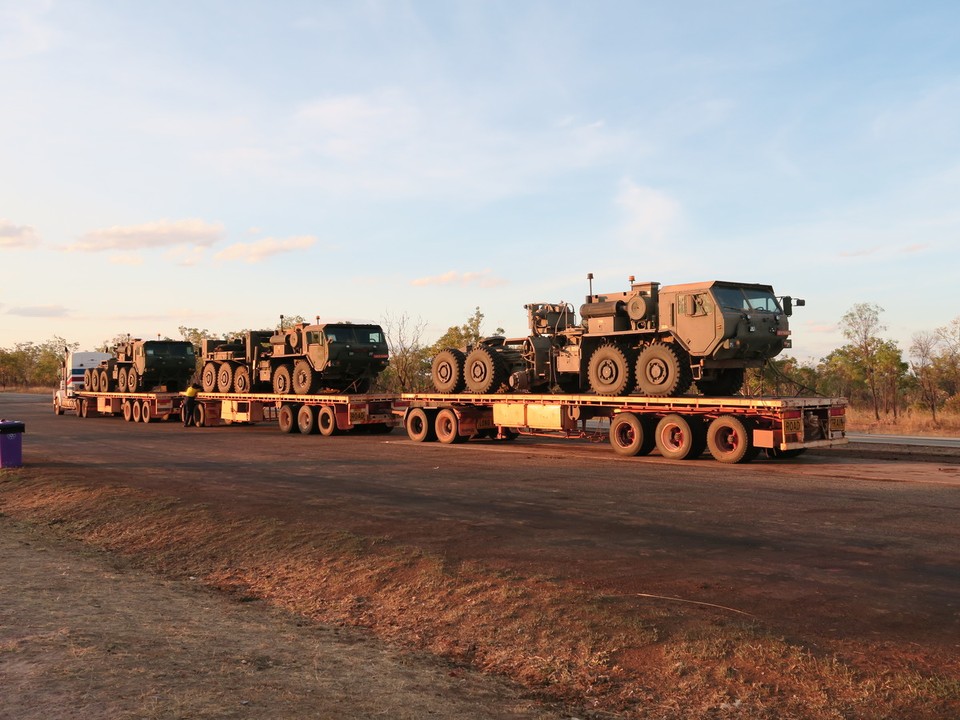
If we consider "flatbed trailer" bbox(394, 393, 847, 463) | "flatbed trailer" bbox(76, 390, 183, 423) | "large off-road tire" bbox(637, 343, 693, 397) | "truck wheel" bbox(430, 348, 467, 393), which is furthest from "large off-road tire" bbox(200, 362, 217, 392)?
"large off-road tire" bbox(637, 343, 693, 397)

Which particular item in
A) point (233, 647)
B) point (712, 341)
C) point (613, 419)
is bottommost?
point (233, 647)

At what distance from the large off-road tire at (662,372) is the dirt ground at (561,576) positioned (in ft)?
7.07

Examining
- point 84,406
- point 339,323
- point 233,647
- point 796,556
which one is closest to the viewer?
point 233,647

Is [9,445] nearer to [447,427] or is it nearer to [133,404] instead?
[447,427]

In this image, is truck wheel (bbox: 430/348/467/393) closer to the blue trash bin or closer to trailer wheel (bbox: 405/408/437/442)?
trailer wheel (bbox: 405/408/437/442)

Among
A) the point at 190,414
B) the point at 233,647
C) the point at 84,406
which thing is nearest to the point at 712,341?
the point at 233,647

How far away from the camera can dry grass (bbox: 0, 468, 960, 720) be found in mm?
5090

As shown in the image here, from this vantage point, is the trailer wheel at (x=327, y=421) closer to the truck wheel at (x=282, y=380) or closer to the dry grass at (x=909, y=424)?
the truck wheel at (x=282, y=380)

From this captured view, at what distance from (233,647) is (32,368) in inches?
5505

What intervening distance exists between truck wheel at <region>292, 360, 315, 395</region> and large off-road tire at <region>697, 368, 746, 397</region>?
13653 mm

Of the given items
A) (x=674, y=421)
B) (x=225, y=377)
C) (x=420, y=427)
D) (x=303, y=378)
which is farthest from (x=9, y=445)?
(x=225, y=377)

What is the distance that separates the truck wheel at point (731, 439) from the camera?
53.3 feet

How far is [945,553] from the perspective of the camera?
8.46 m

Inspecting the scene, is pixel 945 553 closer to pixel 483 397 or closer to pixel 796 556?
pixel 796 556
